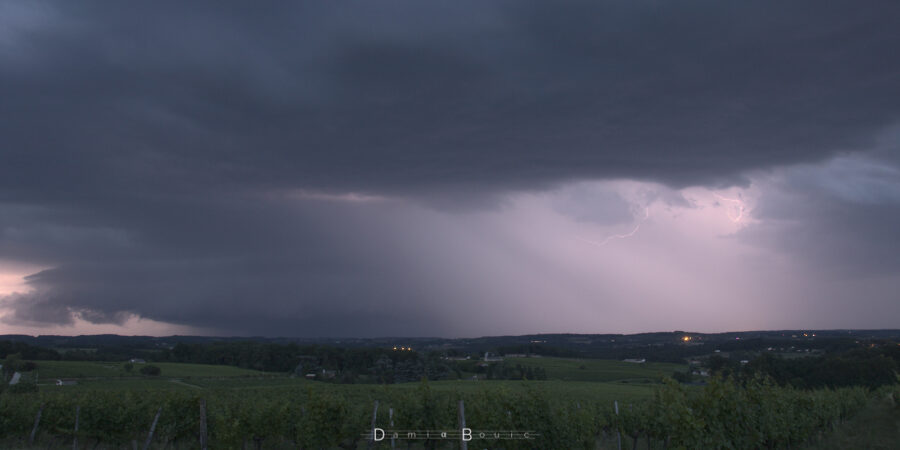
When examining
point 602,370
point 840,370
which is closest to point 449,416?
point 840,370

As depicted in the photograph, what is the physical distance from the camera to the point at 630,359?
518 feet

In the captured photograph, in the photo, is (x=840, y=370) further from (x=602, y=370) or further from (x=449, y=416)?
(x=449, y=416)

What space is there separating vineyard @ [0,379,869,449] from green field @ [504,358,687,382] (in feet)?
266

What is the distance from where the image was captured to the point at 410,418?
60.7ft

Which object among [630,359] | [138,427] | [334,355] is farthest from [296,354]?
[138,427]

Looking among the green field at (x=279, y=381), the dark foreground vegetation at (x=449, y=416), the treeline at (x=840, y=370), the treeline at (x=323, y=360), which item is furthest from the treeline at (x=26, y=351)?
the treeline at (x=840, y=370)

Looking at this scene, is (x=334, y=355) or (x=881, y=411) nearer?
(x=881, y=411)

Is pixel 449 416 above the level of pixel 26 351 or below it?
above

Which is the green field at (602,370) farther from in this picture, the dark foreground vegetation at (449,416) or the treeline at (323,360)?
the dark foreground vegetation at (449,416)

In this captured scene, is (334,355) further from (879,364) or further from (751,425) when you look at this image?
(751,425)

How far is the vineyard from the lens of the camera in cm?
1571

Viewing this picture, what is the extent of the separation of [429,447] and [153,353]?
12898cm

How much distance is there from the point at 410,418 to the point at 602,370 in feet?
366

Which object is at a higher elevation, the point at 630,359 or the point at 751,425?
the point at 751,425
